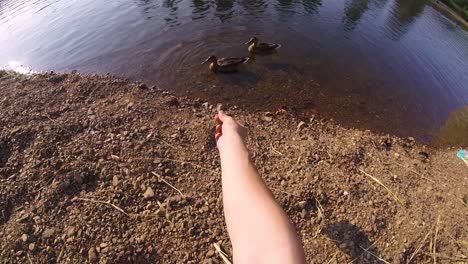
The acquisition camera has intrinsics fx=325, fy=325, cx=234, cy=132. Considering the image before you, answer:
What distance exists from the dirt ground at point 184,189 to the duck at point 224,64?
2.38 metres

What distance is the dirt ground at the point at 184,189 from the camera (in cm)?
446

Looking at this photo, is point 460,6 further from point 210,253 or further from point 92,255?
point 92,255

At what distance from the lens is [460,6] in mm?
16500

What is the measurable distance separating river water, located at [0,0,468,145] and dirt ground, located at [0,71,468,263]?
164 cm

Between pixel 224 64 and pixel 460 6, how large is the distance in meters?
14.5

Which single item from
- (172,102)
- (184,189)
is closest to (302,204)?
(184,189)

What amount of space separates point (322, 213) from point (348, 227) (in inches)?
16.1

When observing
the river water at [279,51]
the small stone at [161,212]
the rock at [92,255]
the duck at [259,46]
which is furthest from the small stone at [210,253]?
the duck at [259,46]

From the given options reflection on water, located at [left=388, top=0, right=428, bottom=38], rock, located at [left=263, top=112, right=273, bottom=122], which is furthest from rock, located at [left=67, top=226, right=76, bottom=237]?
reflection on water, located at [left=388, top=0, right=428, bottom=38]

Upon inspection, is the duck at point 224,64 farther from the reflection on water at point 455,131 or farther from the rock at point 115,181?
the reflection on water at point 455,131

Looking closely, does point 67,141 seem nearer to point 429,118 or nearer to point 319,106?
point 319,106

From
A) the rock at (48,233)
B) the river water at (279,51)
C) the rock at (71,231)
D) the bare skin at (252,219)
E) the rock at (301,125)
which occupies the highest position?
the bare skin at (252,219)

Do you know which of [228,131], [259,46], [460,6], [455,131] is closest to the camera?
[228,131]

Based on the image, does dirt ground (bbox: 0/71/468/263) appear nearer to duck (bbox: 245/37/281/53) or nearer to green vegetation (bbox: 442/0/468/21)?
duck (bbox: 245/37/281/53)
